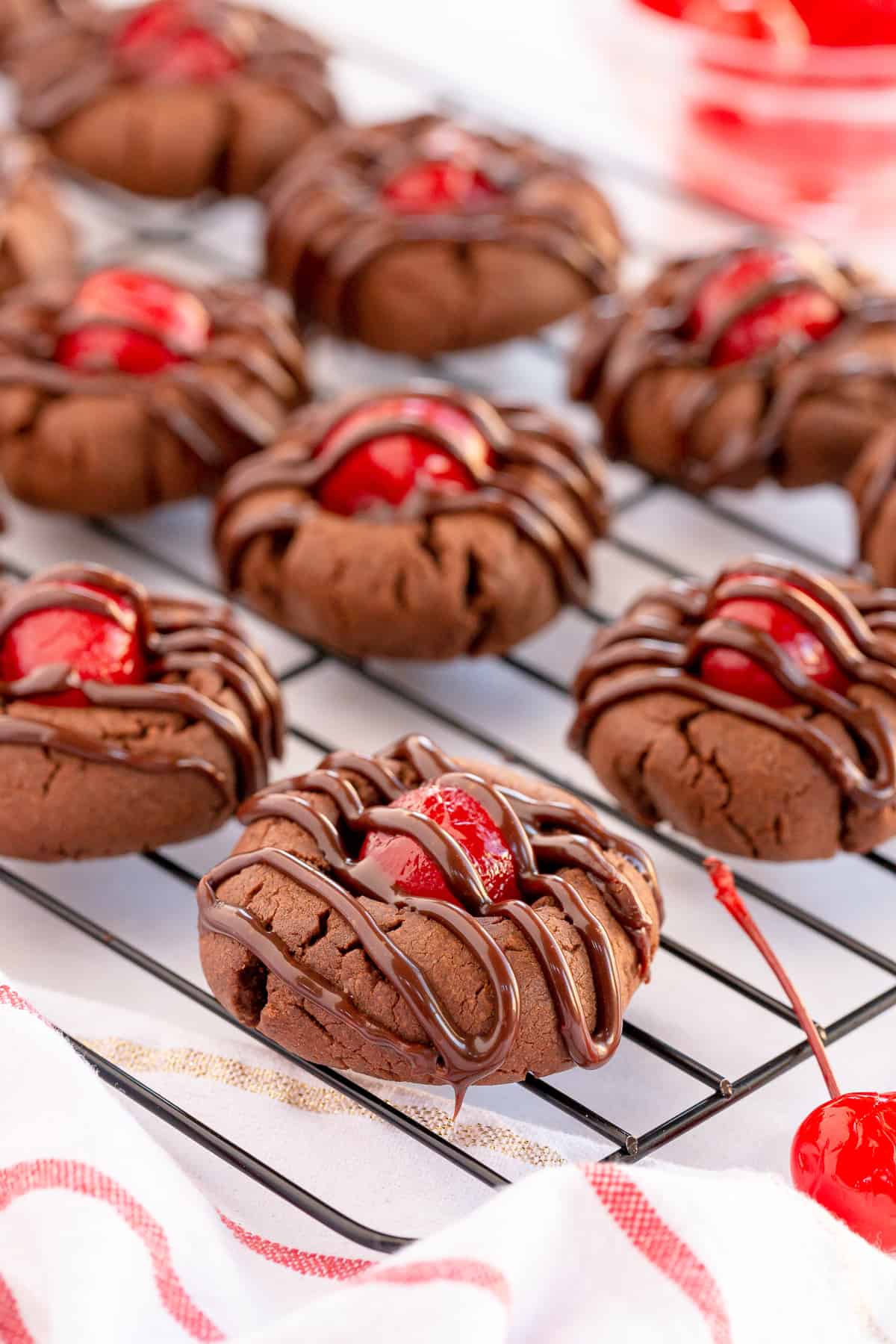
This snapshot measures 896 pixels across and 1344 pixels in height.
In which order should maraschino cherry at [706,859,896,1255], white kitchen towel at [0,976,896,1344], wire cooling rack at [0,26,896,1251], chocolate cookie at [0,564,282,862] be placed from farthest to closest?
chocolate cookie at [0,564,282,862], wire cooling rack at [0,26,896,1251], maraschino cherry at [706,859,896,1255], white kitchen towel at [0,976,896,1344]

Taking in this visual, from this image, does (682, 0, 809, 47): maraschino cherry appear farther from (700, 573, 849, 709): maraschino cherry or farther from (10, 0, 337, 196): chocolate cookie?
(700, 573, 849, 709): maraschino cherry

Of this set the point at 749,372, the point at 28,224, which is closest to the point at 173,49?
the point at 28,224

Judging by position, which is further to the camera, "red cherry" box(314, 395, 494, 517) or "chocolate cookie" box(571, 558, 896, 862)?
"red cherry" box(314, 395, 494, 517)

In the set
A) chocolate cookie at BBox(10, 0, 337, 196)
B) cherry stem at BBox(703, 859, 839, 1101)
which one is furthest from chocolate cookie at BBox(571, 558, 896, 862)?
chocolate cookie at BBox(10, 0, 337, 196)

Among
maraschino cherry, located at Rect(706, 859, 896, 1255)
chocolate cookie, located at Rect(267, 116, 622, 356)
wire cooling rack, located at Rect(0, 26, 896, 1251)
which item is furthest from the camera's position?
chocolate cookie, located at Rect(267, 116, 622, 356)

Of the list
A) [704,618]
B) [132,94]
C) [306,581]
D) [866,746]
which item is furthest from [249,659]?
[132,94]

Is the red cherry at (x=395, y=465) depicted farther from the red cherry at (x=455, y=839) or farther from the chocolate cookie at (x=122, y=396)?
the red cherry at (x=455, y=839)

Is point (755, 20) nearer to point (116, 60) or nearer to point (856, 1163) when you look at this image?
point (116, 60)
